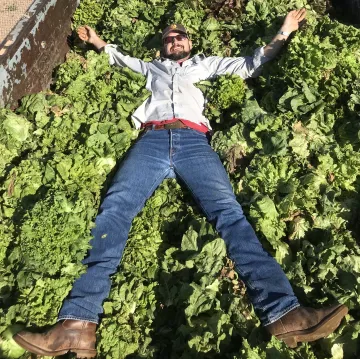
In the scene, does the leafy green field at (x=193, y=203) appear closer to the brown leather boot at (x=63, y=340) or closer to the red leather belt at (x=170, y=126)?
the brown leather boot at (x=63, y=340)

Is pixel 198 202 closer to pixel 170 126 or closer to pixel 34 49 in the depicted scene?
pixel 170 126

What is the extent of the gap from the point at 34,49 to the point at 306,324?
441cm

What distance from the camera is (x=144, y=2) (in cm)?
675

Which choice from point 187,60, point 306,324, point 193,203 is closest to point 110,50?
point 187,60

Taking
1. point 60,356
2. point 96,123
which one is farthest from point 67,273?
point 96,123

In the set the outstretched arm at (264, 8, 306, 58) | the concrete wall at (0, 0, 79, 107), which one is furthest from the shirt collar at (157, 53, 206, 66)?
the concrete wall at (0, 0, 79, 107)

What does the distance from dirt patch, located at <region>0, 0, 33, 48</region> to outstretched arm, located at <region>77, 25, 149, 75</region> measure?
8.16 feet

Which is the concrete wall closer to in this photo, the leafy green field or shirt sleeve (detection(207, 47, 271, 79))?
the leafy green field

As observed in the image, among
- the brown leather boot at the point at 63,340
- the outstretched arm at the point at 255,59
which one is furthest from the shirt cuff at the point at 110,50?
the brown leather boot at the point at 63,340

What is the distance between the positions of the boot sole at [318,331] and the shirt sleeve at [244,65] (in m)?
2.99

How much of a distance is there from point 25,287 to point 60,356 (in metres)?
0.66

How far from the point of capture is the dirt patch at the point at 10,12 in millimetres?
7406

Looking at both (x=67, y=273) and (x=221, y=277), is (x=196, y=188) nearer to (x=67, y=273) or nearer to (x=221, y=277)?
(x=221, y=277)

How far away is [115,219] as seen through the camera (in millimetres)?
3951
